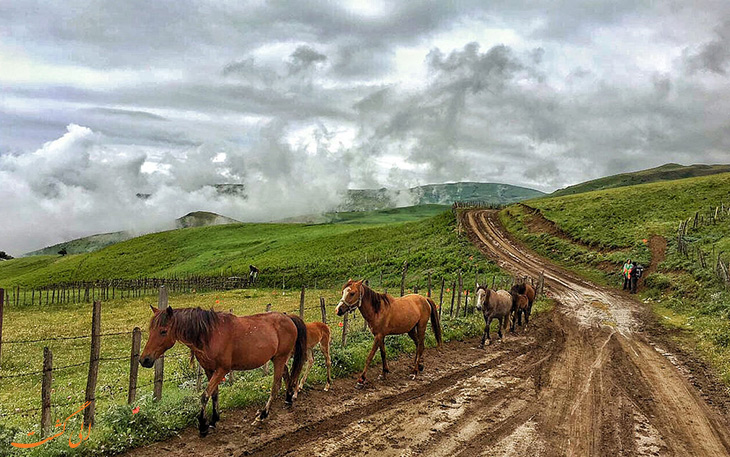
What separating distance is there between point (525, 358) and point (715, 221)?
36.8 meters

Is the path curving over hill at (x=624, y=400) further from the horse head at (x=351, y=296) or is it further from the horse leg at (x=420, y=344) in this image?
the horse head at (x=351, y=296)

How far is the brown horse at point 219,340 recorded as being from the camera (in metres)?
7.59

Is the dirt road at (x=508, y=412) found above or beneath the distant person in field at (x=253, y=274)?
above

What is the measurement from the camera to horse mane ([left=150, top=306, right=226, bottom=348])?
25.0 ft

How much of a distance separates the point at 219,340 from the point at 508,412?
20.8 ft

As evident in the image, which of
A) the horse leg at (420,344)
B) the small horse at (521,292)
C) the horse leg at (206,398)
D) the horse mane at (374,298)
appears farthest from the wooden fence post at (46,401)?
the small horse at (521,292)

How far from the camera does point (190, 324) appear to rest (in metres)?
7.73

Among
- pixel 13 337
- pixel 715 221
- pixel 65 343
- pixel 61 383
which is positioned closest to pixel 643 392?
pixel 61 383

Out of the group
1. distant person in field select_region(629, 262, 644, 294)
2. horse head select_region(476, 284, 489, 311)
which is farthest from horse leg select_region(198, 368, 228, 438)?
distant person in field select_region(629, 262, 644, 294)

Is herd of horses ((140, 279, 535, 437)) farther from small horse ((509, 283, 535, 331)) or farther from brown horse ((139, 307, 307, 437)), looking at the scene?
small horse ((509, 283, 535, 331))

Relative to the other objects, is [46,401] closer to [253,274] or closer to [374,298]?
[374,298]

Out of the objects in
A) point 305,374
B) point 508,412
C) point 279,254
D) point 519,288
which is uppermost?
point 519,288

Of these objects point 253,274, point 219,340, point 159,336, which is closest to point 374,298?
point 219,340

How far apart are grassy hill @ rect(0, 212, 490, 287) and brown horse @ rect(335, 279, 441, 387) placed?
28.1 metres
